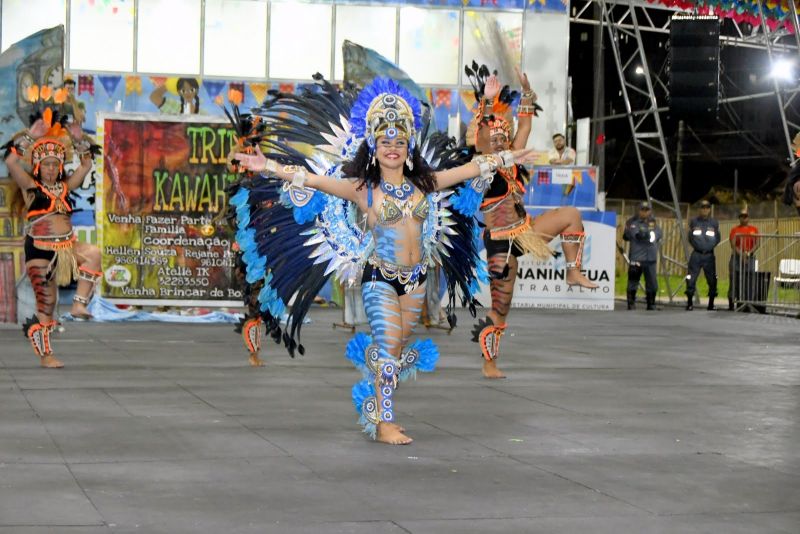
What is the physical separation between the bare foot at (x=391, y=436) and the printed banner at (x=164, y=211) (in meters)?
10.6

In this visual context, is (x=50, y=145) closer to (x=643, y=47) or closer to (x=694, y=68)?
(x=694, y=68)

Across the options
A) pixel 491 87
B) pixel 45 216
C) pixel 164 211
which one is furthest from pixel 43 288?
pixel 164 211

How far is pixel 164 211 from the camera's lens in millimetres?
18594

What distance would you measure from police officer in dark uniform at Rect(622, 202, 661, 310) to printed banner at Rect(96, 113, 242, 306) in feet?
30.8

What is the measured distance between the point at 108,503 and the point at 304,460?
5.01ft

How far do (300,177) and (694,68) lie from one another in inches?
658

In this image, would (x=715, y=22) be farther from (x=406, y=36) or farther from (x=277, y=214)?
(x=277, y=214)

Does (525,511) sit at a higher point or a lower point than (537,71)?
lower

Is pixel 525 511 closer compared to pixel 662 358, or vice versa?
pixel 525 511

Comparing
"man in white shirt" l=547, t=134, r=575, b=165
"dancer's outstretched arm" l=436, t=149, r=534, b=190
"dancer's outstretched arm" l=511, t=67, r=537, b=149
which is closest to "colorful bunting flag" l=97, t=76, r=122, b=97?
"man in white shirt" l=547, t=134, r=575, b=165

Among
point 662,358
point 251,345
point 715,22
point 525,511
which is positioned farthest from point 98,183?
point 525,511

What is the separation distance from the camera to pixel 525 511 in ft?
20.0

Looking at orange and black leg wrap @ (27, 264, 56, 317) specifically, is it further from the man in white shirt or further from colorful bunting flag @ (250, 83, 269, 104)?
the man in white shirt

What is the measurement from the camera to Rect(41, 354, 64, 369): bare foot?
12336 mm
